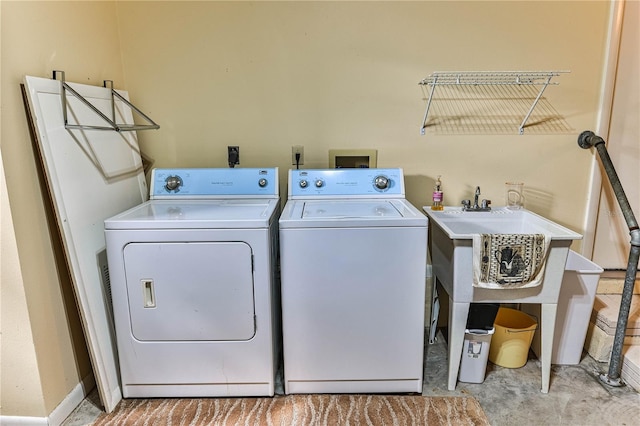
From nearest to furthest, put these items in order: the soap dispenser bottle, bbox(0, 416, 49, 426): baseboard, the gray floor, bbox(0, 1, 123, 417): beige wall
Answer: bbox(0, 1, 123, 417): beige wall, bbox(0, 416, 49, 426): baseboard, the gray floor, the soap dispenser bottle

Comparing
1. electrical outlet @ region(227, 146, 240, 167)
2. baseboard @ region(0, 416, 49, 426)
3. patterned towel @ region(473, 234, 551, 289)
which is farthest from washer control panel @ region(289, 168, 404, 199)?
baseboard @ region(0, 416, 49, 426)

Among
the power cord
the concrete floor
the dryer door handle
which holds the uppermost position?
the power cord

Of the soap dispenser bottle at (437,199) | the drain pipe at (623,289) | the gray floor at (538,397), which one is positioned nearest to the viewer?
the gray floor at (538,397)

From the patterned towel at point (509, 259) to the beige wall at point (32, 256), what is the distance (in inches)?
70.2

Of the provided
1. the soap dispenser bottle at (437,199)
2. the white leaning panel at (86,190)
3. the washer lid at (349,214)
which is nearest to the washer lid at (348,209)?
the washer lid at (349,214)

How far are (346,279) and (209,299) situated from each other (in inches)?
23.6

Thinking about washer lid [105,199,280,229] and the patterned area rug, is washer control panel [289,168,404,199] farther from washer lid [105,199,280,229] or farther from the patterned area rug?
the patterned area rug

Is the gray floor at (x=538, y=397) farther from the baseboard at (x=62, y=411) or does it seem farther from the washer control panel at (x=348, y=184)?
the washer control panel at (x=348, y=184)

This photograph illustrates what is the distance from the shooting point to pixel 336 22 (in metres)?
2.32

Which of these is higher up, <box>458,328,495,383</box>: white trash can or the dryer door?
the dryer door

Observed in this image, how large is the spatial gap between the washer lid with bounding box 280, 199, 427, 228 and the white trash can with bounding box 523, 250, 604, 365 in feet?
2.98

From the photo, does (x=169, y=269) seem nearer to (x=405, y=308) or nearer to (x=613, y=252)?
(x=405, y=308)

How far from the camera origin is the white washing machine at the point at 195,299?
5.78 feet

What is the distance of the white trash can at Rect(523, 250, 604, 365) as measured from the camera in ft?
6.85
